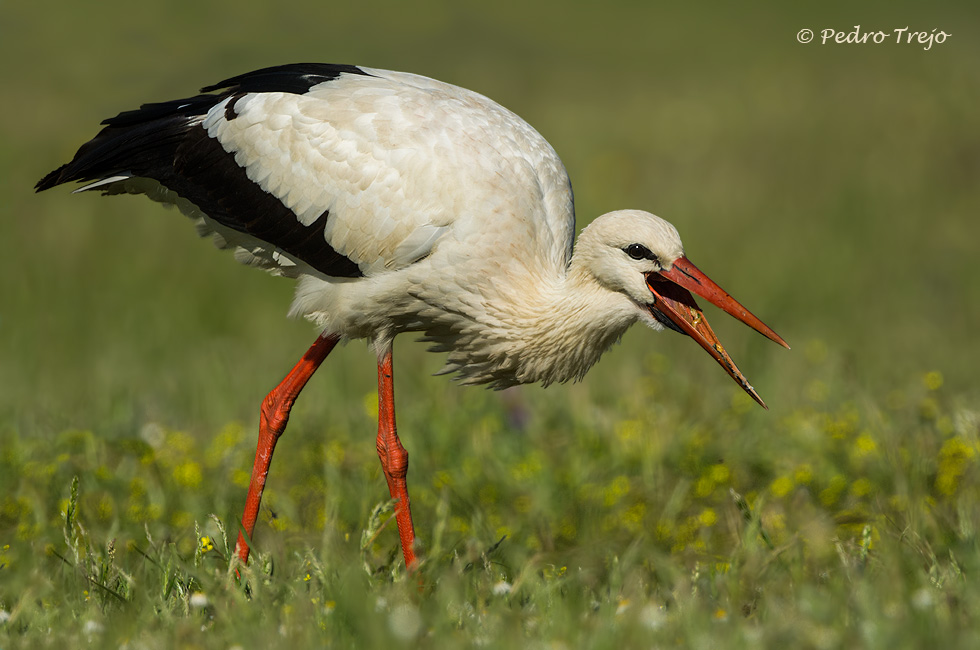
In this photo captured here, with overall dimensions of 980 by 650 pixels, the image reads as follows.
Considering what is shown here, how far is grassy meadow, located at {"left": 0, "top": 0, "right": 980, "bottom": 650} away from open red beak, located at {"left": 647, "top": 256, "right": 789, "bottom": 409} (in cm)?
57

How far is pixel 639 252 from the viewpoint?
3.86 meters

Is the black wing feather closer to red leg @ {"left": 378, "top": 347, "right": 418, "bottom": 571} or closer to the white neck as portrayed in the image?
red leg @ {"left": 378, "top": 347, "right": 418, "bottom": 571}

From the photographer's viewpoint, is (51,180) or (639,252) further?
(51,180)

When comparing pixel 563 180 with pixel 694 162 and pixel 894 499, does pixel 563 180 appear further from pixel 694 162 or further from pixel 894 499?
pixel 694 162

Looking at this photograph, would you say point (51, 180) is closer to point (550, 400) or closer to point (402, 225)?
point (402, 225)

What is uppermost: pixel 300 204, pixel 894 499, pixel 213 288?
pixel 300 204

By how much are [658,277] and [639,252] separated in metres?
0.13

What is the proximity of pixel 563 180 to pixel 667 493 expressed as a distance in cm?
141

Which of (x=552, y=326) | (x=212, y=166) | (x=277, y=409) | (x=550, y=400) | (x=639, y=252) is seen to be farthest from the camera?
(x=550, y=400)

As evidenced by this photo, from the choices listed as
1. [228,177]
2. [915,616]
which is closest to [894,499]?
[915,616]

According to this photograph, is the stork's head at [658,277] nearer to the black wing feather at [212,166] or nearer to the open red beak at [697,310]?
the open red beak at [697,310]

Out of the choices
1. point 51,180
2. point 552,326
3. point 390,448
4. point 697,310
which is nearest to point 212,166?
point 51,180

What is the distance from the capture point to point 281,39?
12695 mm

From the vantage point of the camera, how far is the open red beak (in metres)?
3.80
